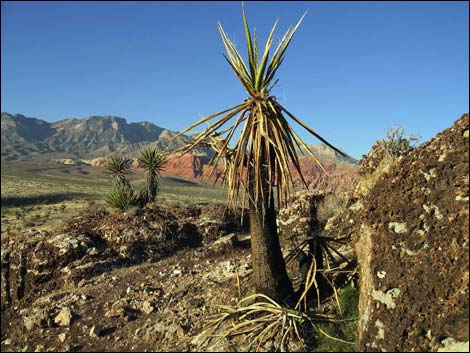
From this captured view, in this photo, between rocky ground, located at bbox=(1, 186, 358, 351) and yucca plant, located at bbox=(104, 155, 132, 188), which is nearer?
rocky ground, located at bbox=(1, 186, 358, 351)

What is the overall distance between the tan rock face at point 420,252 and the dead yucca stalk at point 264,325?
971 millimetres

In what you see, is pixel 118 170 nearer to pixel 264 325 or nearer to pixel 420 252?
pixel 264 325

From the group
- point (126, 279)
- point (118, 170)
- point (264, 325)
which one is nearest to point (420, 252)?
point (264, 325)

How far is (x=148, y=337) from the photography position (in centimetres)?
732

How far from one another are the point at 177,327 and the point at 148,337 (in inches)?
22.5

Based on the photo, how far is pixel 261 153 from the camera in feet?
22.9

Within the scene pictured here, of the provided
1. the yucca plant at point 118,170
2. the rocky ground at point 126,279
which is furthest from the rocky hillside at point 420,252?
the yucca plant at point 118,170

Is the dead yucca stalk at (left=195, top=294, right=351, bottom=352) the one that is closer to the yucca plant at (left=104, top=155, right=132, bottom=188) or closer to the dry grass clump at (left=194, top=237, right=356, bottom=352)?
the dry grass clump at (left=194, top=237, right=356, bottom=352)

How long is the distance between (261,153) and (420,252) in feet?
9.82

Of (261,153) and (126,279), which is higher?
(261,153)

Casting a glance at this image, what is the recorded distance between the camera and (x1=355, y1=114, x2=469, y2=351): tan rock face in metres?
4.78

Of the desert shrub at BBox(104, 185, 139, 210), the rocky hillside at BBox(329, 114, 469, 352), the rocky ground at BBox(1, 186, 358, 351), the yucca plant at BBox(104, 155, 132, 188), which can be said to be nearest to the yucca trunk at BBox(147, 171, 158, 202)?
the desert shrub at BBox(104, 185, 139, 210)

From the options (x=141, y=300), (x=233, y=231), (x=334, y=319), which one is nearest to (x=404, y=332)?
(x=334, y=319)

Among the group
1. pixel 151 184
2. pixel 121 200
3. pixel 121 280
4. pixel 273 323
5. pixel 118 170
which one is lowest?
pixel 121 280
